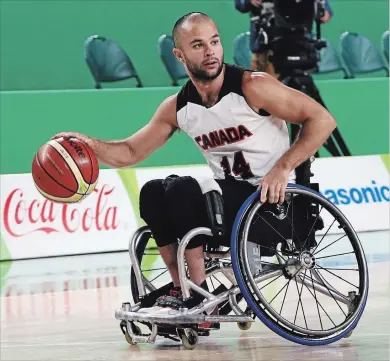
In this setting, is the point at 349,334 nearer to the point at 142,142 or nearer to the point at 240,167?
the point at 240,167

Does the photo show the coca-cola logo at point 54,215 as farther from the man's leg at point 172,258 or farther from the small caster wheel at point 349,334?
the small caster wheel at point 349,334

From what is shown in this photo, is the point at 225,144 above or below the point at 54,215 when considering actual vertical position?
above

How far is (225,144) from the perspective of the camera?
4.28 m

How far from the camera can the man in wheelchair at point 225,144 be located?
4078mm

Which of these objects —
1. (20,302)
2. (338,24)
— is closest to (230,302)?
(20,302)

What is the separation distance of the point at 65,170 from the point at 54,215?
469 cm

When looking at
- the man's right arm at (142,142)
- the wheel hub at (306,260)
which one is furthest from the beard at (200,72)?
the wheel hub at (306,260)

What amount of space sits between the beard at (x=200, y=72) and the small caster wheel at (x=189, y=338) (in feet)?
3.26

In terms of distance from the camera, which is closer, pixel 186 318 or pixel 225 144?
pixel 186 318

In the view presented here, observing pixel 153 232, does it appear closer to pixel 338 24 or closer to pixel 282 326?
pixel 282 326

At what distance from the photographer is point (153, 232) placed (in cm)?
423

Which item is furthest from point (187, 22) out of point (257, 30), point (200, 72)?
point (257, 30)

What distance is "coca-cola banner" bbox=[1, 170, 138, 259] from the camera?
8.80 meters

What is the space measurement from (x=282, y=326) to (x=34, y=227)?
17.0ft
